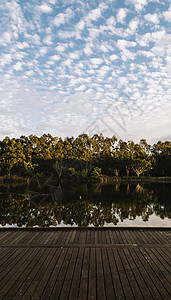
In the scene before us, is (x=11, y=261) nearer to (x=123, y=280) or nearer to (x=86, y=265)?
(x=86, y=265)

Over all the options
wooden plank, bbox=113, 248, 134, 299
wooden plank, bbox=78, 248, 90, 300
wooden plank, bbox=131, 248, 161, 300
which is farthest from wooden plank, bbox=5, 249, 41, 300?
wooden plank, bbox=131, 248, 161, 300

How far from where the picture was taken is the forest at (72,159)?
4723cm

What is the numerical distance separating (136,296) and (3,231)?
608 cm

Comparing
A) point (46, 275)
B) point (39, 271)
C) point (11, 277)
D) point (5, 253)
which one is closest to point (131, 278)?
point (46, 275)

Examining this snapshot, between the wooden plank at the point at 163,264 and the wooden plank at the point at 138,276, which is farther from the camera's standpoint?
the wooden plank at the point at 163,264

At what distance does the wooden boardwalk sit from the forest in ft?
128

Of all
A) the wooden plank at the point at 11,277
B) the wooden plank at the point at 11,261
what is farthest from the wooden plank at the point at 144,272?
the wooden plank at the point at 11,261

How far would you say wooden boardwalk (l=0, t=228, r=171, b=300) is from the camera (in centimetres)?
377

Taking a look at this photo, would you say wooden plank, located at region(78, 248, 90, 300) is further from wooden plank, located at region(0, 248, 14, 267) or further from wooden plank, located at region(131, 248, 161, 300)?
wooden plank, located at region(0, 248, 14, 267)

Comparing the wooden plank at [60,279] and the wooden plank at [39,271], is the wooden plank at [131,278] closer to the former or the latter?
the wooden plank at [60,279]

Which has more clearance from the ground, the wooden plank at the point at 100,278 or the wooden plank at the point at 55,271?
the wooden plank at the point at 100,278

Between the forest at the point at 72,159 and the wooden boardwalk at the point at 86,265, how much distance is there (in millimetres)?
39113

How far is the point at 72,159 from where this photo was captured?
4944 cm

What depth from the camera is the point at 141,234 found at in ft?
23.7
